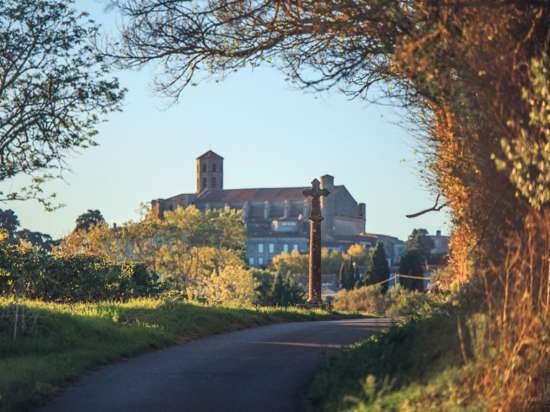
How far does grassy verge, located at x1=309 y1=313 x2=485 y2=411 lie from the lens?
31.5 feet

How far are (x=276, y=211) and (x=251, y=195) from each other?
296 inches

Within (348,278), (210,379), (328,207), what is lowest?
(210,379)

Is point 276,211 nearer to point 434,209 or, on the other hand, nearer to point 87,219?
point 87,219

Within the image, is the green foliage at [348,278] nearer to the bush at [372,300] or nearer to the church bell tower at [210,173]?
the bush at [372,300]

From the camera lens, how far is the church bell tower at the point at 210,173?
193125 mm

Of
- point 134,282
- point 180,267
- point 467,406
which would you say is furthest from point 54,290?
point 180,267

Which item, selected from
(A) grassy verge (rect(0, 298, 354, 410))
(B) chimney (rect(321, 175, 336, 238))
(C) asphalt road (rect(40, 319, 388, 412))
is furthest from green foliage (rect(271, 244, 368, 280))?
(C) asphalt road (rect(40, 319, 388, 412))

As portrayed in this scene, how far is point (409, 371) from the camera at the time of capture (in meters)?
11.1

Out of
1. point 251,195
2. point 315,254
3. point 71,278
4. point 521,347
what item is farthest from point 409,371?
point 251,195

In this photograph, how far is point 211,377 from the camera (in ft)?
44.8

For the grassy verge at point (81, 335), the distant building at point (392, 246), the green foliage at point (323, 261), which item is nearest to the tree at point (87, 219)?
the green foliage at point (323, 261)

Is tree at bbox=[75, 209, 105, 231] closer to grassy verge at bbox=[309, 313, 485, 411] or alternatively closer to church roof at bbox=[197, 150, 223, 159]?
church roof at bbox=[197, 150, 223, 159]

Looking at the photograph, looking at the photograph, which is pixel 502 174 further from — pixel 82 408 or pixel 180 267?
pixel 180 267

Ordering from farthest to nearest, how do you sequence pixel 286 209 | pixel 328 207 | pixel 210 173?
pixel 210 173 → pixel 286 209 → pixel 328 207
